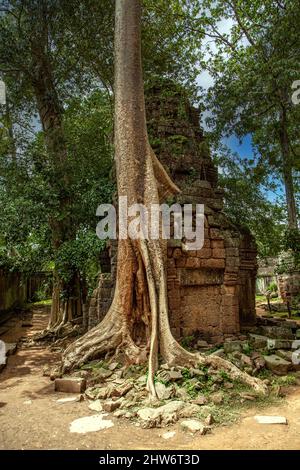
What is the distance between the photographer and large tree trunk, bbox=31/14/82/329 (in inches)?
338

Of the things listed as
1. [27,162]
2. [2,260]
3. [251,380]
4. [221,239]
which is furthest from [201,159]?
[2,260]

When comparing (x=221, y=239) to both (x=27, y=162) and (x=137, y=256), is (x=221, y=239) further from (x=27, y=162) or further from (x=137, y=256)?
(x=27, y=162)

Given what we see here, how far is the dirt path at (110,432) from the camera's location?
9.76ft

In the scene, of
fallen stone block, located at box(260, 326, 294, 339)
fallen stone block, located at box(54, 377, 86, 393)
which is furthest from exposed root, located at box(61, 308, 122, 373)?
fallen stone block, located at box(260, 326, 294, 339)

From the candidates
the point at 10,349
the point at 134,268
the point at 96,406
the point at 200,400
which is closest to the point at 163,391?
the point at 200,400

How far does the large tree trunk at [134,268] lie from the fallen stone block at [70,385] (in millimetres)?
448

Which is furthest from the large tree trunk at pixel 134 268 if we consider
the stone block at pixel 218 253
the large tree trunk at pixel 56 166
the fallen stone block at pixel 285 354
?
the large tree trunk at pixel 56 166

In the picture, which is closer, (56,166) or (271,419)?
(271,419)

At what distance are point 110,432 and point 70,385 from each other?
135 cm

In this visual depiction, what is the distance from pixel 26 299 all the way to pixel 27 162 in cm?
1039

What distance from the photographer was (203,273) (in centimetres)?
648

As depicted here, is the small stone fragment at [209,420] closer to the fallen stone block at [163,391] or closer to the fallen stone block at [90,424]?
the fallen stone block at [163,391]

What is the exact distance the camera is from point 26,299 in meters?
17.3

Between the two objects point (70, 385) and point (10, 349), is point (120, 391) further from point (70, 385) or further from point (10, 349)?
point (10, 349)
